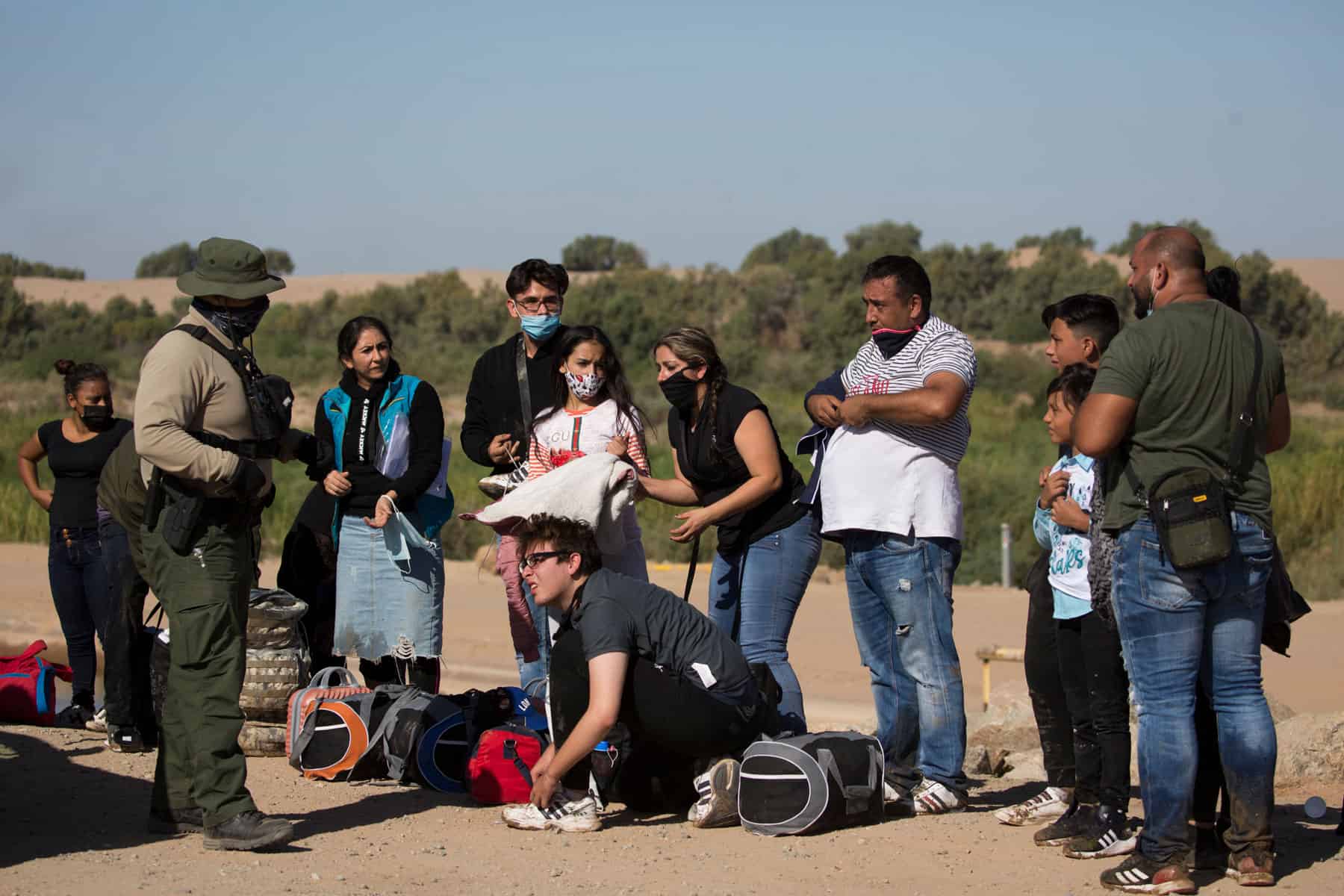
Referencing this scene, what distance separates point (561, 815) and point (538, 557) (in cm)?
96

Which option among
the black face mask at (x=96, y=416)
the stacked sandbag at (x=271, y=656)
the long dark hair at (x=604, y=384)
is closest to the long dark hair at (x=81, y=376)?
the black face mask at (x=96, y=416)

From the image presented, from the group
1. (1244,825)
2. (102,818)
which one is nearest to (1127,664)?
(1244,825)

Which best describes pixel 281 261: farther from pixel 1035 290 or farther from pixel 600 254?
pixel 1035 290

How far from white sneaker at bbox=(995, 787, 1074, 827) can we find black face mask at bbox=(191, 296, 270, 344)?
11.0ft

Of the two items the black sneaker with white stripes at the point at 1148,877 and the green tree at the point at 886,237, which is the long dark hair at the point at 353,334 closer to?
the black sneaker with white stripes at the point at 1148,877

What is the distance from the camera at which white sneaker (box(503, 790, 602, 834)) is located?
18.0 ft

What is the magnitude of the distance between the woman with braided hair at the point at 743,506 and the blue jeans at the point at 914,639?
0.29 metres

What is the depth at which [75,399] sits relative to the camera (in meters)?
8.23

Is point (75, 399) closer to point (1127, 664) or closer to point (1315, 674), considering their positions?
point (1127, 664)

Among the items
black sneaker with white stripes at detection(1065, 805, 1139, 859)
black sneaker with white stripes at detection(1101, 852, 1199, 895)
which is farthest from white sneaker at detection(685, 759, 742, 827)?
black sneaker with white stripes at detection(1101, 852, 1199, 895)

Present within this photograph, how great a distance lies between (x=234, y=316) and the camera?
5.39 m

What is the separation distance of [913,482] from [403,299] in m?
48.5

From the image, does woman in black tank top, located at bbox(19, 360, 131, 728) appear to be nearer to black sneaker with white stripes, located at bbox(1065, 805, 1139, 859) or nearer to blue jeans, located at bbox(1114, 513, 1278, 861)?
black sneaker with white stripes, located at bbox(1065, 805, 1139, 859)

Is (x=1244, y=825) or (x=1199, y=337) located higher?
(x=1199, y=337)
